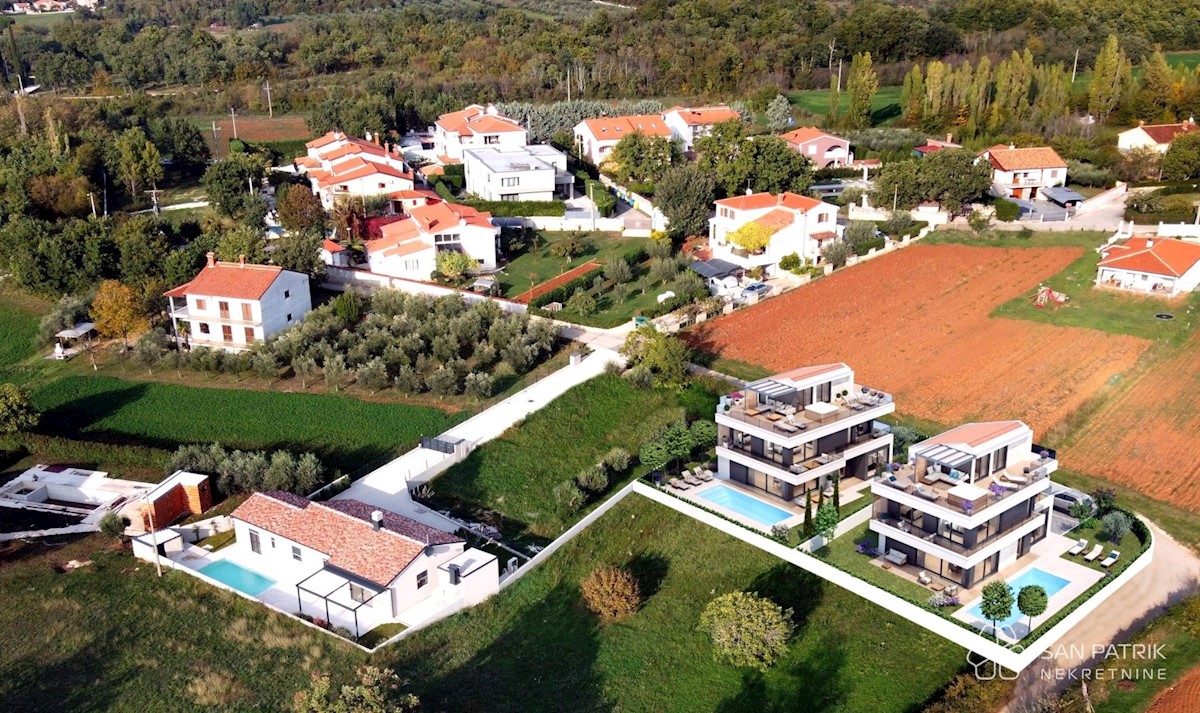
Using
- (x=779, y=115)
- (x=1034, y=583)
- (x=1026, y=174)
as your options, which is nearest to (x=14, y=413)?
(x=1034, y=583)

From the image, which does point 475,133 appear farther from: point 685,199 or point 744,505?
point 744,505

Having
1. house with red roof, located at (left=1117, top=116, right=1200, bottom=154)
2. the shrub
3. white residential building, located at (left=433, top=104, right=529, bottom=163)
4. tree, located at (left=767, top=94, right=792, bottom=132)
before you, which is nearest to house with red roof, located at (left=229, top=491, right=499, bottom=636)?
the shrub

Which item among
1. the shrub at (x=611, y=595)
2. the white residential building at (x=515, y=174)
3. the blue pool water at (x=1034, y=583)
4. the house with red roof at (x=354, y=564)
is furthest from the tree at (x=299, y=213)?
the blue pool water at (x=1034, y=583)

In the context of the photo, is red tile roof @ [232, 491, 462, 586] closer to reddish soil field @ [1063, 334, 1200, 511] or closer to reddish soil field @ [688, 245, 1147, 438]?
reddish soil field @ [688, 245, 1147, 438]

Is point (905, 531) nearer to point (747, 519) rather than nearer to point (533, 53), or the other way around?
point (747, 519)

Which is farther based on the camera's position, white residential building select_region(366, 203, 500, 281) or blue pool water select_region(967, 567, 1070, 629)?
white residential building select_region(366, 203, 500, 281)

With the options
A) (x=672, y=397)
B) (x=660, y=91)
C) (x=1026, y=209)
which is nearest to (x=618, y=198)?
(x=1026, y=209)

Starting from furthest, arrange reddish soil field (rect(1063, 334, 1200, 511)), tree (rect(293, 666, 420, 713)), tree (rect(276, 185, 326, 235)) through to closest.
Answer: tree (rect(276, 185, 326, 235)) → reddish soil field (rect(1063, 334, 1200, 511)) → tree (rect(293, 666, 420, 713))
